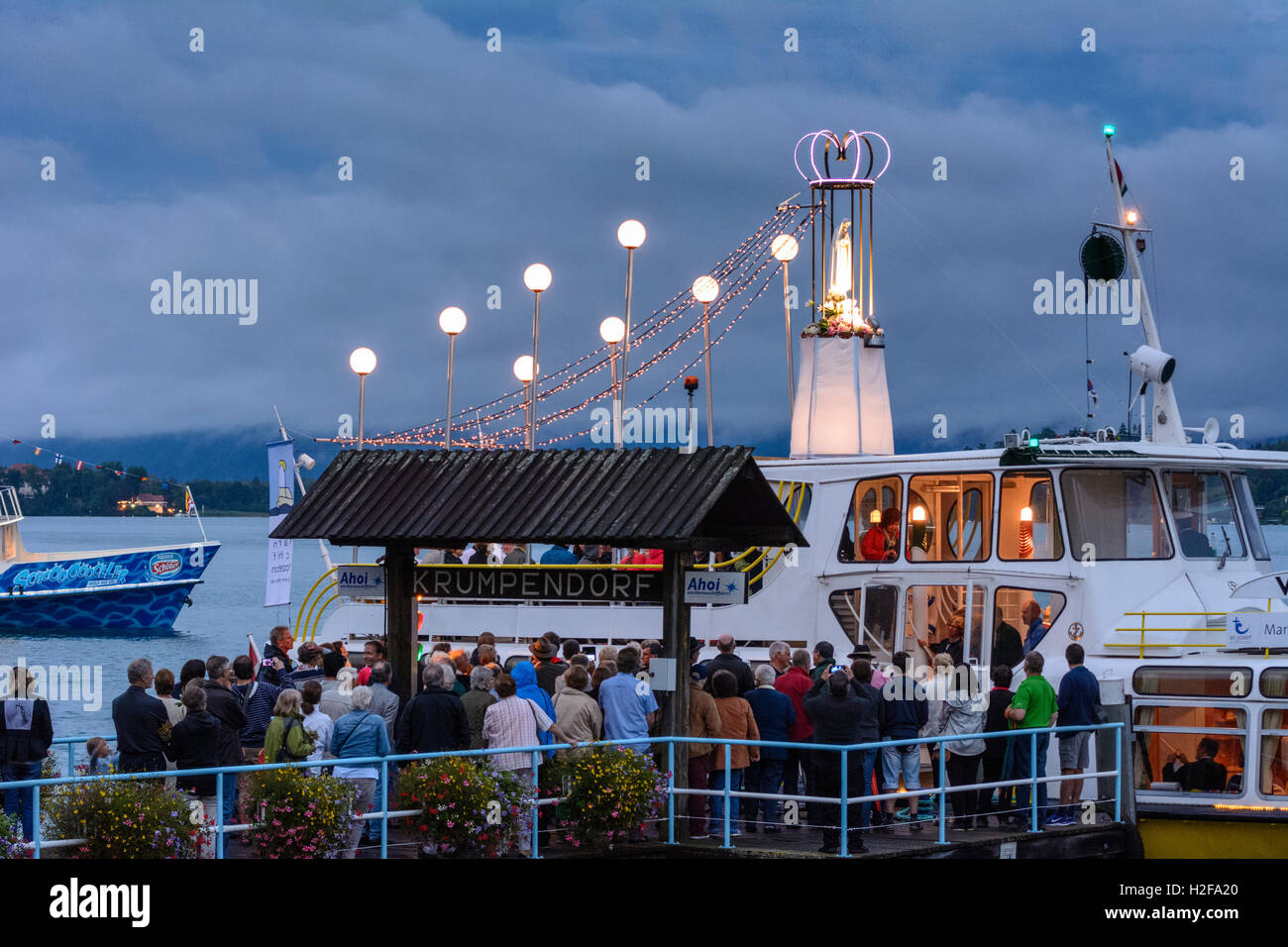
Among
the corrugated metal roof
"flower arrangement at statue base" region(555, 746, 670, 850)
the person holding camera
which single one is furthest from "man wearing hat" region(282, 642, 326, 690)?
the person holding camera

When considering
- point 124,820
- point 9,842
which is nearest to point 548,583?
point 124,820

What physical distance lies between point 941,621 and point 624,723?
19.8 ft

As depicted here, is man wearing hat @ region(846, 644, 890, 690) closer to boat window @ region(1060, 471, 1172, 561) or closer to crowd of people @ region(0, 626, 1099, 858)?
crowd of people @ region(0, 626, 1099, 858)

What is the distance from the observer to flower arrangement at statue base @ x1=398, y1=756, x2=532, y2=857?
13.4m

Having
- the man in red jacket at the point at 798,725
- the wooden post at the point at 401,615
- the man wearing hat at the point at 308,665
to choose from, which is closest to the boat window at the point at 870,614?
the man in red jacket at the point at 798,725

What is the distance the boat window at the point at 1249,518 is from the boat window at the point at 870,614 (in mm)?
3951

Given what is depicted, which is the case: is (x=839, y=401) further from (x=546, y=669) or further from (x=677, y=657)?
(x=677, y=657)

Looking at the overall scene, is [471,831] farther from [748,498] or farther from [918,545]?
[918,545]

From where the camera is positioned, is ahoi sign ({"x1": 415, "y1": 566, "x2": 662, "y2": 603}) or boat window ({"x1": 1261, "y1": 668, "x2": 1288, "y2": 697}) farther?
boat window ({"x1": 1261, "y1": 668, "x2": 1288, "y2": 697})

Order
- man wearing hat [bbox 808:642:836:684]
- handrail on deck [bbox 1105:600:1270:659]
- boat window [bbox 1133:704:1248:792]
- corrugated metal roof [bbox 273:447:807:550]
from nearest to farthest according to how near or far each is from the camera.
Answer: corrugated metal roof [bbox 273:447:807:550] → boat window [bbox 1133:704:1248:792] → man wearing hat [bbox 808:642:836:684] → handrail on deck [bbox 1105:600:1270:659]

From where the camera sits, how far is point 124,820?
1177cm

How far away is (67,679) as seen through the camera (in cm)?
6353

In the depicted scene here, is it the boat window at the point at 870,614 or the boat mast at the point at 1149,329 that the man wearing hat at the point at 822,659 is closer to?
the boat window at the point at 870,614

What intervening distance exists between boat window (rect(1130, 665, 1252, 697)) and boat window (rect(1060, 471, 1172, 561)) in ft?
6.73
